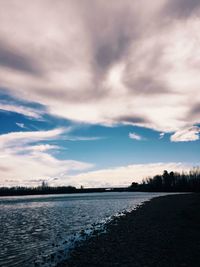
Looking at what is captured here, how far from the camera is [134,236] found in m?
Result: 29.1

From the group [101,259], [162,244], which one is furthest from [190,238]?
[101,259]

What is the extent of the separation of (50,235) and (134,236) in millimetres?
10765

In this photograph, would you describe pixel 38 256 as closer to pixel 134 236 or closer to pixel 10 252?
pixel 10 252

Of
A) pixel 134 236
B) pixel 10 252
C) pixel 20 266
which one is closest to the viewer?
pixel 20 266

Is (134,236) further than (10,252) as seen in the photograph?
Yes

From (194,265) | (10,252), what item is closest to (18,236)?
(10,252)

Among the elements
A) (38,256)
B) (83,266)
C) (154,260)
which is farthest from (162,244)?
(38,256)

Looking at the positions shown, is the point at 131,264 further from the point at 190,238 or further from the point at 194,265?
the point at 190,238

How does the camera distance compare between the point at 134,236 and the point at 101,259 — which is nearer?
the point at 101,259

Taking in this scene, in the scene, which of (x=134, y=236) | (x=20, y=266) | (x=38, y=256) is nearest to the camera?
(x=20, y=266)

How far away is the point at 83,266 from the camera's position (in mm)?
18625

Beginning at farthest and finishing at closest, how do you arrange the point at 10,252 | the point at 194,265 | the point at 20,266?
the point at 10,252
the point at 20,266
the point at 194,265

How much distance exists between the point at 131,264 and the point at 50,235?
17396mm

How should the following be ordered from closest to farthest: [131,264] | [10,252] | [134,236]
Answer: [131,264] < [10,252] < [134,236]
